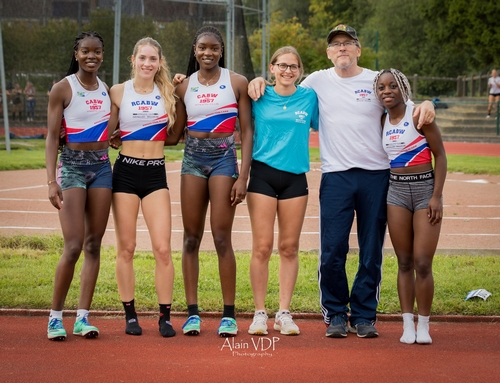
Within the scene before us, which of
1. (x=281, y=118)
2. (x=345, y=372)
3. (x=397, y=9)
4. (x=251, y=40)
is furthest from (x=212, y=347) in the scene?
(x=397, y=9)

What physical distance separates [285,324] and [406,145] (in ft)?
5.58

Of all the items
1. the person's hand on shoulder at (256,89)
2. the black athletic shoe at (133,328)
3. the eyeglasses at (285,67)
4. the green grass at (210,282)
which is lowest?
the green grass at (210,282)

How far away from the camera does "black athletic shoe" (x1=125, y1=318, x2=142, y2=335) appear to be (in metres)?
6.67

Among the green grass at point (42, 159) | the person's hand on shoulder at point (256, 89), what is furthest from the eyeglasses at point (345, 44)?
the green grass at point (42, 159)

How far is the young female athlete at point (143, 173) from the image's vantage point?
663cm

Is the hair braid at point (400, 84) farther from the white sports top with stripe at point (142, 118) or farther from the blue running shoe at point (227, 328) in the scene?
the blue running shoe at point (227, 328)

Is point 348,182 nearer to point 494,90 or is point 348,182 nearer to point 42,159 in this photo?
point 42,159

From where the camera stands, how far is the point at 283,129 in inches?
260

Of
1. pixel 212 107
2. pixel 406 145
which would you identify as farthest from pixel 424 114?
pixel 212 107

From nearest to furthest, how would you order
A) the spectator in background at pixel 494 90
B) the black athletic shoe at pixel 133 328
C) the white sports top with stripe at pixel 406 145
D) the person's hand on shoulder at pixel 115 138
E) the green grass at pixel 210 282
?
the white sports top with stripe at pixel 406 145 → the black athletic shoe at pixel 133 328 → the person's hand on shoulder at pixel 115 138 → the green grass at pixel 210 282 → the spectator in background at pixel 494 90

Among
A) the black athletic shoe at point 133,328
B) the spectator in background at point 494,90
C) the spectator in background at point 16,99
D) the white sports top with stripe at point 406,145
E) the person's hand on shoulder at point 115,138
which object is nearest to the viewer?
the white sports top with stripe at point 406,145

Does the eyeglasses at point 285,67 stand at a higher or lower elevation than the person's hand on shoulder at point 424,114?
higher

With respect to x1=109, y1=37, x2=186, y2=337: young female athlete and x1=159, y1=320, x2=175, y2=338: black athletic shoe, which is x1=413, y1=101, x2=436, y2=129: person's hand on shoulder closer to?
x1=109, y1=37, x2=186, y2=337: young female athlete

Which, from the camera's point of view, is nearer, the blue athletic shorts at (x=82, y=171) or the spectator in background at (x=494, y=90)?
the blue athletic shorts at (x=82, y=171)
